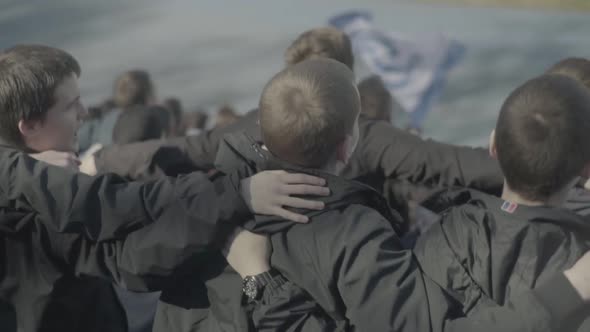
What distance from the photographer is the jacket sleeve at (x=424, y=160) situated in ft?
8.57

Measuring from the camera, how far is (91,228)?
2.12m

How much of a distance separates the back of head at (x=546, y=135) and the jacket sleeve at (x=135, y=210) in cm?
66

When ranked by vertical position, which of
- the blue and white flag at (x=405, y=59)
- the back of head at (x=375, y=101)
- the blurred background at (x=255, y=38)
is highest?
the back of head at (x=375, y=101)

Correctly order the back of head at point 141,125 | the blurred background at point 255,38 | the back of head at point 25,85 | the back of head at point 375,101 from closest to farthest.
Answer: the back of head at point 25,85
the back of head at point 375,101
the back of head at point 141,125
the blurred background at point 255,38

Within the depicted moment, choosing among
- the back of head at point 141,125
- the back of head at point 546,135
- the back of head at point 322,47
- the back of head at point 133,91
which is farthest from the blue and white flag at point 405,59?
the back of head at point 546,135

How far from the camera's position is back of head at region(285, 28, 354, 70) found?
3.08m

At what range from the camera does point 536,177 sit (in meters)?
1.96

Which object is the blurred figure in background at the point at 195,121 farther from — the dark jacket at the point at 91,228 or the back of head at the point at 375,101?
the dark jacket at the point at 91,228

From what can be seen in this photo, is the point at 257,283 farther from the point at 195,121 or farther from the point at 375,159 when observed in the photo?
the point at 195,121

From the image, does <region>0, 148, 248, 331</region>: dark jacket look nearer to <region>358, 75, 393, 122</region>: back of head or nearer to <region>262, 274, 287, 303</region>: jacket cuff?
<region>262, 274, 287, 303</region>: jacket cuff

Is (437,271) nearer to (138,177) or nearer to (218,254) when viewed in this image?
(218,254)

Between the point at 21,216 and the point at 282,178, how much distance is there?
69 cm

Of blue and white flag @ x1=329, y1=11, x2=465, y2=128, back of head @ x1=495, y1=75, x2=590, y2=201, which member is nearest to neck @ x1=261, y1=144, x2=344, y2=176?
back of head @ x1=495, y1=75, x2=590, y2=201

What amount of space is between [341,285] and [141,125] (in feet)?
8.53
